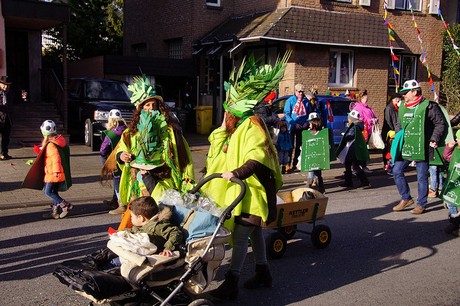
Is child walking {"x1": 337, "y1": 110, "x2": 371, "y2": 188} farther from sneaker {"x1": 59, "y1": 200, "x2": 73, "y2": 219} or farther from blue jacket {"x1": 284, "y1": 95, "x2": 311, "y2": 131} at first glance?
sneaker {"x1": 59, "y1": 200, "x2": 73, "y2": 219}

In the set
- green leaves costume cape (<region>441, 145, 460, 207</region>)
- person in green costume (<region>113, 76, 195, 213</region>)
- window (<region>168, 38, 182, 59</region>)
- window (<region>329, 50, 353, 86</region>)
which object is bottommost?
green leaves costume cape (<region>441, 145, 460, 207</region>)

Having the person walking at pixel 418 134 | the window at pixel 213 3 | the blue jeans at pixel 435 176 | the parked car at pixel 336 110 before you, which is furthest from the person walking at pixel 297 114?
the window at pixel 213 3

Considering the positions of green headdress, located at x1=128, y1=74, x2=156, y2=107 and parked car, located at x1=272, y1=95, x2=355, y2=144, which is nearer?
green headdress, located at x1=128, y1=74, x2=156, y2=107

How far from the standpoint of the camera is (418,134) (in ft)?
27.0

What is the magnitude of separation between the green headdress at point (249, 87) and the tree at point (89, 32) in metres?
25.2

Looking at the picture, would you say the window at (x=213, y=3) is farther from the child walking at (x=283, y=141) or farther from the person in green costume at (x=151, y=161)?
the person in green costume at (x=151, y=161)

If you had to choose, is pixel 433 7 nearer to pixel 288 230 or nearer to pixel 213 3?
pixel 213 3

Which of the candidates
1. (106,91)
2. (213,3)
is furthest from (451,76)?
(106,91)

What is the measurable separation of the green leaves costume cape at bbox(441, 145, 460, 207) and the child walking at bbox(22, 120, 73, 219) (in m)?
5.59

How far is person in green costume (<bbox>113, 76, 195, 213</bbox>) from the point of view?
545 centimetres

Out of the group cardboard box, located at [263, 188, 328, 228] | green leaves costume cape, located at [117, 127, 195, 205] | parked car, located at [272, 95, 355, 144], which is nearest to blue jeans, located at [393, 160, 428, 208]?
cardboard box, located at [263, 188, 328, 228]

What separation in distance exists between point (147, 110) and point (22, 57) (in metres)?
15.0

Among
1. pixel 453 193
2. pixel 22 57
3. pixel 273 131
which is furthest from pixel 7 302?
pixel 22 57

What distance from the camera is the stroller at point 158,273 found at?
12.2 feet
